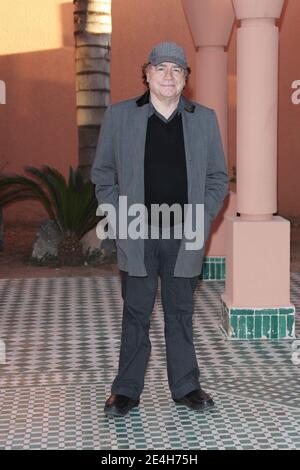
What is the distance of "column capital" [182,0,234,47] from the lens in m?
9.39

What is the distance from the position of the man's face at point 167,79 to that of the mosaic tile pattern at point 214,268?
14.7 ft

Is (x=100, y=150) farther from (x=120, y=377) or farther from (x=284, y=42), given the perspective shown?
(x=284, y=42)

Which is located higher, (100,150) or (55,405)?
(100,150)

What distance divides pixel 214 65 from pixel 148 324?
4.39 m

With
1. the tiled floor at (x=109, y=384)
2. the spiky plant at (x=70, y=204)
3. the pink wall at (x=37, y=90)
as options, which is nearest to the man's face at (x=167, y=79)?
the tiled floor at (x=109, y=384)

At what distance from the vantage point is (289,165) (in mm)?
14461

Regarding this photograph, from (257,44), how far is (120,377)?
Answer: 8.54 ft

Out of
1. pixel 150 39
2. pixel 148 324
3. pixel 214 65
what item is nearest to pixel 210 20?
pixel 214 65

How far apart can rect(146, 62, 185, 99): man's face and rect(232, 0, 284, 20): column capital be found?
1.91 metres

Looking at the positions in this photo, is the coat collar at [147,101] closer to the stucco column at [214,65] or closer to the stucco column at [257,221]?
the stucco column at [257,221]

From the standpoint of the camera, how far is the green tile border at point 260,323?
7691 mm

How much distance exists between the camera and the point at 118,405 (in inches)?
230

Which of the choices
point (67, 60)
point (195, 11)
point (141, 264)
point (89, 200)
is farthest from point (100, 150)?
point (67, 60)

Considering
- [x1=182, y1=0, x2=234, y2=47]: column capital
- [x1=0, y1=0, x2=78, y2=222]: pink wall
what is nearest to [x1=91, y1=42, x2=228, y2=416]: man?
[x1=182, y1=0, x2=234, y2=47]: column capital
